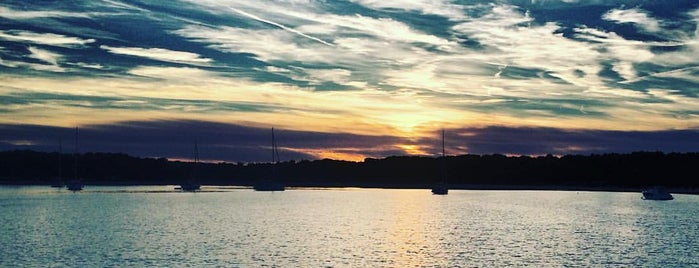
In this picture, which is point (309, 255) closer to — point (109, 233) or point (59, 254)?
point (59, 254)

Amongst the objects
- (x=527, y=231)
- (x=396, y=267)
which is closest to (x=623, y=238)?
(x=527, y=231)

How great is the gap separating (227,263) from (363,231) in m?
40.2

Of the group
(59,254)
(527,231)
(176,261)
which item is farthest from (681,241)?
(59,254)

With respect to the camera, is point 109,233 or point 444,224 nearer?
point 109,233

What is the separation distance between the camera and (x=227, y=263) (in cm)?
7275

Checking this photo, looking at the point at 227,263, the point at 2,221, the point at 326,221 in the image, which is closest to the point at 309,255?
the point at 227,263

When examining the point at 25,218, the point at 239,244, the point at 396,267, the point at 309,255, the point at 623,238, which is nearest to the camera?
the point at 396,267

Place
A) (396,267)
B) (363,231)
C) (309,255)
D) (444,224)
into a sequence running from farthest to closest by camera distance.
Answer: (444,224), (363,231), (309,255), (396,267)

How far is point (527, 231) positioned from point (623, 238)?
1441 cm

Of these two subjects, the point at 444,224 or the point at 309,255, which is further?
the point at 444,224

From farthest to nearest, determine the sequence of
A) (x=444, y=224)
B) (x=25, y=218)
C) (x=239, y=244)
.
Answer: (x=25, y=218) → (x=444, y=224) → (x=239, y=244)

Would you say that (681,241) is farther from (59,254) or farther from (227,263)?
(59,254)

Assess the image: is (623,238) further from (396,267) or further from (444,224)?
(396,267)

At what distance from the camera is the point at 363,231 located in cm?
11081
